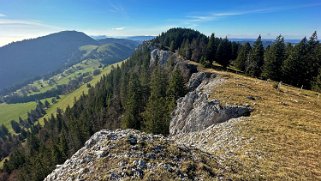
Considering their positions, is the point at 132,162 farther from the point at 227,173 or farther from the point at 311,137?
the point at 311,137

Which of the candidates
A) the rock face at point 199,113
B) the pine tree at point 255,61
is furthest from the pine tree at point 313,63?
the rock face at point 199,113

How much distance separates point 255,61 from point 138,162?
82.2 metres

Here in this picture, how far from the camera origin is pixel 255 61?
→ 8744 centimetres

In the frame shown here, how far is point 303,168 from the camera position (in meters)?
21.6

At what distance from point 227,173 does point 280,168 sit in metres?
6.34

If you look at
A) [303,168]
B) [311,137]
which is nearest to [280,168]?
[303,168]

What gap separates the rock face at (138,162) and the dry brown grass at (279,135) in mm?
4445

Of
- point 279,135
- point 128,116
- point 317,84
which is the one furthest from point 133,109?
point 317,84

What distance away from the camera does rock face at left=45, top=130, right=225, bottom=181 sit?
17625 mm

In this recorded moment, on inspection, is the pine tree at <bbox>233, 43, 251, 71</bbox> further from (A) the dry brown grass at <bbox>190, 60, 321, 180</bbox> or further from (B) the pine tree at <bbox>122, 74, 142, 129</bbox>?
(A) the dry brown grass at <bbox>190, 60, 321, 180</bbox>

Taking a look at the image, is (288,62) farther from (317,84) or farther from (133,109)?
(133,109)

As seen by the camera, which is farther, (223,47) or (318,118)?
(223,47)

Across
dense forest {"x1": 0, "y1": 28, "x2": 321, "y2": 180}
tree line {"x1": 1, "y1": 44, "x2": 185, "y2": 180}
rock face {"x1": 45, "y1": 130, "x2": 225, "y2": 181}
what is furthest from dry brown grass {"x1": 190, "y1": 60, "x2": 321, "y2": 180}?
dense forest {"x1": 0, "y1": 28, "x2": 321, "y2": 180}

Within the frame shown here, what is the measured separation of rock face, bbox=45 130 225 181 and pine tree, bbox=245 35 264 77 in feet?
238
